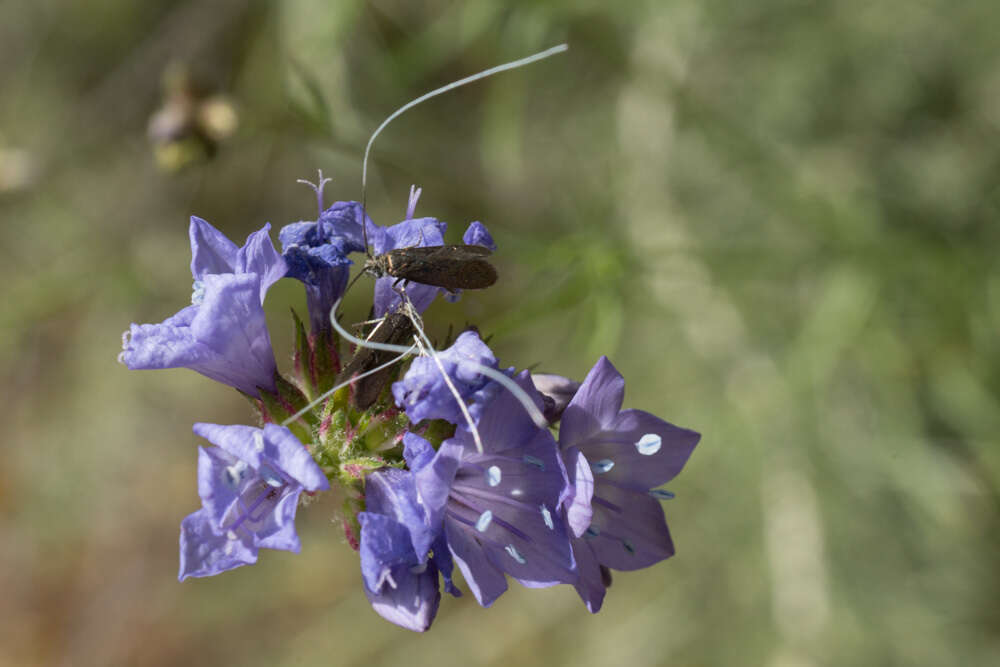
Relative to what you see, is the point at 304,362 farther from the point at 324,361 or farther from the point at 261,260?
the point at 261,260

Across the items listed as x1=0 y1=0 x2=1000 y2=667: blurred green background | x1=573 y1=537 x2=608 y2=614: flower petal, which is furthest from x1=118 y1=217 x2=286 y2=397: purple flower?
x1=0 y1=0 x2=1000 y2=667: blurred green background

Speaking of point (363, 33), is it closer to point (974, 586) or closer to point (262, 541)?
point (262, 541)

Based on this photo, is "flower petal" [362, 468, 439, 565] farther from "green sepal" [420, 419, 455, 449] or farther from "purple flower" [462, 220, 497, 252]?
"purple flower" [462, 220, 497, 252]

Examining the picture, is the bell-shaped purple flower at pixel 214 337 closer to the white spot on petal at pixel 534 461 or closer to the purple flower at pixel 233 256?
the purple flower at pixel 233 256

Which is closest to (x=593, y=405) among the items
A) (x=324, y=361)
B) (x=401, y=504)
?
(x=401, y=504)

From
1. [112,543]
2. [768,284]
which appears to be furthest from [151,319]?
[768,284]

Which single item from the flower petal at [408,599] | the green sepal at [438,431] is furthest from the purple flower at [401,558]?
the green sepal at [438,431]

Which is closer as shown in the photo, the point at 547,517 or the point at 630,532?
the point at 547,517
